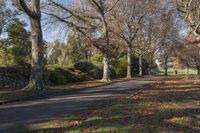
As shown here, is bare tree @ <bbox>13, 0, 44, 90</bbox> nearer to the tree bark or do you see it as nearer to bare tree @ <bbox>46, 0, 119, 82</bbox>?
the tree bark

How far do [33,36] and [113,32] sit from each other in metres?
27.7

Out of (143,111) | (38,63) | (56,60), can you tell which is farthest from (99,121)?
(56,60)

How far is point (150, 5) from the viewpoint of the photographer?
2146 inches

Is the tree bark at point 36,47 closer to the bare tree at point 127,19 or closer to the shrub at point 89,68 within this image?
the shrub at point 89,68

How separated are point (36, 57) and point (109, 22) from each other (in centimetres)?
2834

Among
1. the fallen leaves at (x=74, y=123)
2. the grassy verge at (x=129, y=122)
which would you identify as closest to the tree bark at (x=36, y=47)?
the grassy verge at (x=129, y=122)

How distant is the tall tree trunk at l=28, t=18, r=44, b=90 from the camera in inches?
1043

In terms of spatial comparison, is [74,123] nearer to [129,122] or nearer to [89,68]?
[129,122]

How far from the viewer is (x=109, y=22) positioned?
54281mm

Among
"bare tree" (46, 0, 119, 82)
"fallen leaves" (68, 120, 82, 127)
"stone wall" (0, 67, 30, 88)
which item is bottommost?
"fallen leaves" (68, 120, 82, 127)

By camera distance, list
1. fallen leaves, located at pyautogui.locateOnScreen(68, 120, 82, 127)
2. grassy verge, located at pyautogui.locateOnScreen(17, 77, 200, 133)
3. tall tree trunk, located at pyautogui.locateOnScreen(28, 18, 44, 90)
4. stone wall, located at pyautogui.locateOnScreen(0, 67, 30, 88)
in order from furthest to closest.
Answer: stone wall, located at pyautogui.locateOnScreen(0, 67, 30, 88) < tall tree trunk, located at pyautogui.locateOnScreen(28, 18, 44, 90) < fallen leaves, located at pyautogui.locateOnScreen(68, 120, 82, 127) < grassy verge, located at pyautogui.locateOnScreen(17, 77, 200, 133)

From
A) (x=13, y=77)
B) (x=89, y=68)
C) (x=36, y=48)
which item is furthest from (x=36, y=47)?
(x=89, y=68)

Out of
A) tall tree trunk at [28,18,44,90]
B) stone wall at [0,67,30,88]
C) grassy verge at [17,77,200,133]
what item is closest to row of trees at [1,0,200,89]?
tall tree trunk at [28,18,44,90]

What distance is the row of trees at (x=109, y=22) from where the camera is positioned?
2714 centimetres
